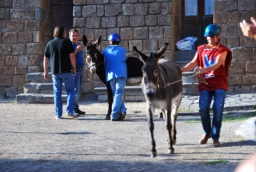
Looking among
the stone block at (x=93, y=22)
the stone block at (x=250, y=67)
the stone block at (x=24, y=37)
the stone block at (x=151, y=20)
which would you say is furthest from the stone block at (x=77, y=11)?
the stone block at (x=250, y=67)

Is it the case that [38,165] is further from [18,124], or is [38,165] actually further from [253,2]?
[253,2]

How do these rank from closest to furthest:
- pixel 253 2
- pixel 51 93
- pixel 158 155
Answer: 1. pixel 158 155
2. pixel 253 2
3. pixel 51 93

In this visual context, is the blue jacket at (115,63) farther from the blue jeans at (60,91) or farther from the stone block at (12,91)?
the stone block at (12,91)

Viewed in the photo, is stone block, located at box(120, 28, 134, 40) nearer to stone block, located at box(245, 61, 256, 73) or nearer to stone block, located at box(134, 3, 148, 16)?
stone block, located at box(134, 3, 148, 16)

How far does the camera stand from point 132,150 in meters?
7.07

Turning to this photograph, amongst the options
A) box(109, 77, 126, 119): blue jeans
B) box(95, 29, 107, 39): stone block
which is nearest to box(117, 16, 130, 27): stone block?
box(95, 29, 107, 39): stone block

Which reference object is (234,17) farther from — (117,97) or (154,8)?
(117,97)

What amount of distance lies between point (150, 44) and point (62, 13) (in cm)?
332

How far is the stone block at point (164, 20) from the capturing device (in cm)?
1384

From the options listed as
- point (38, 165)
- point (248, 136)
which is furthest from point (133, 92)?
point (38, 165)

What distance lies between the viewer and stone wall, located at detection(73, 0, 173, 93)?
13922mm

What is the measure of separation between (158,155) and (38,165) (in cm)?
150

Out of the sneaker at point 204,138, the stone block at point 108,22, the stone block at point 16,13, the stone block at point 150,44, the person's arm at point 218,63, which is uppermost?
the stone block at point 16,13

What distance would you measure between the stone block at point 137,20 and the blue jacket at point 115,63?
13.0 feet
